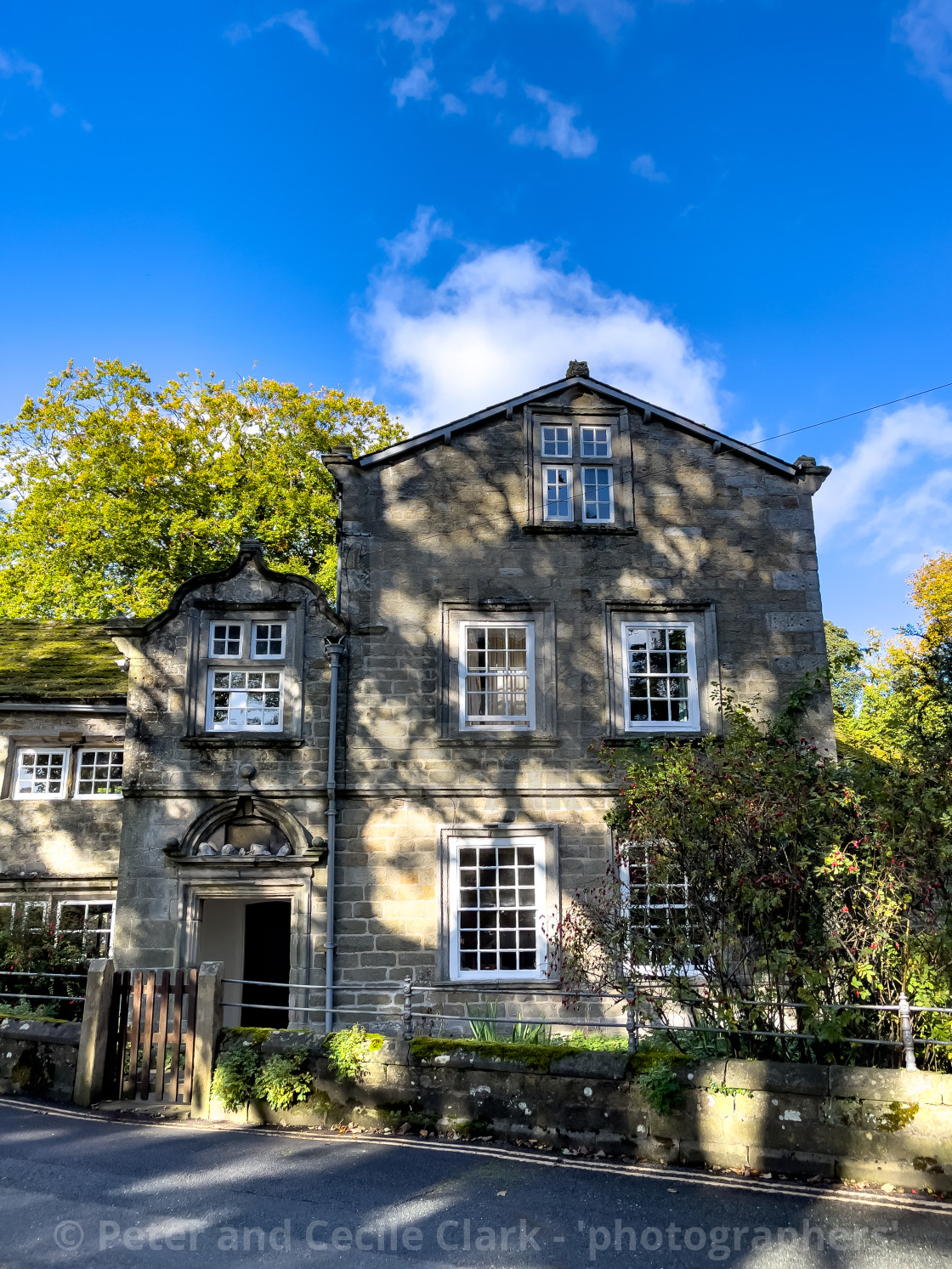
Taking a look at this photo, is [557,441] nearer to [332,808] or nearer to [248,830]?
[332,808]

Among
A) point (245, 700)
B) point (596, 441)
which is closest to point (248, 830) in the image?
point (245, 700)

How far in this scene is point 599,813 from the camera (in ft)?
48.8

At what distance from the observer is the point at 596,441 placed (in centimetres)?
1680

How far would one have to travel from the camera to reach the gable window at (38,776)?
16969mm

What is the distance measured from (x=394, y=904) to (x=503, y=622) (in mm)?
4662

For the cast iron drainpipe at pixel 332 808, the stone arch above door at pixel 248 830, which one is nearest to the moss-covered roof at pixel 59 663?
the stone arch above door at pixel 248 830

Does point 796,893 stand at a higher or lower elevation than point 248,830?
lower

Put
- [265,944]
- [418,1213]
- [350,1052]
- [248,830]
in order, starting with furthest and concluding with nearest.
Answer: [265,944] → [248,830] → [350,1052] → [418,1213]

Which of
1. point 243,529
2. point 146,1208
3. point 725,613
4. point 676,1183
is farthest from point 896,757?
point 243,529

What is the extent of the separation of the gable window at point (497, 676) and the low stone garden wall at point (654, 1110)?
6414mm

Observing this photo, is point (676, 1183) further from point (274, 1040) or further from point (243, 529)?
point (243, 529)

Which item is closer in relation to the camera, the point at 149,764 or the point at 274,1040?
the point at 274,1040

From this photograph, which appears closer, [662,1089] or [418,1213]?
[418,1213]

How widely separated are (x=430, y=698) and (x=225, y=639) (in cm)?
340
